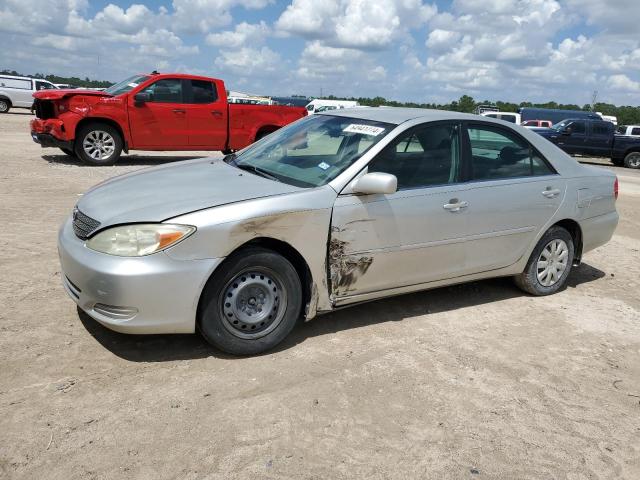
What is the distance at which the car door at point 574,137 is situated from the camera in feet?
73.5

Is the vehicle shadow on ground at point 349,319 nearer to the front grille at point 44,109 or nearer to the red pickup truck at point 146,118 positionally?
the red pickup truck at point 146,118

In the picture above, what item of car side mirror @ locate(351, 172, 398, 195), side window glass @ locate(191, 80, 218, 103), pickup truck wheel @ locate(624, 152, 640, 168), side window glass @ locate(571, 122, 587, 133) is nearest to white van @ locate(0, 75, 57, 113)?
side window glass @ locate(191, 80, 218, 103)

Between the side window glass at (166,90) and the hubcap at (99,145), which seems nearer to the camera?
the hubcap at (99,145)

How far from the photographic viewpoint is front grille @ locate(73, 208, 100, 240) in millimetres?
3623

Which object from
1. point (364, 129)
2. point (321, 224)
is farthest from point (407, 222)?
point (364, 129)

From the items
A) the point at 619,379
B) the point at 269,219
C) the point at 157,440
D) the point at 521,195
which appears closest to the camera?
the point at 157,440

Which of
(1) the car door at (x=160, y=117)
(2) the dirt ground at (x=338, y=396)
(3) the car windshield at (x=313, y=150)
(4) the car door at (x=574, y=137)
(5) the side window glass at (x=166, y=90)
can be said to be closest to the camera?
(2) the dirt ground at (x=338, y=396)

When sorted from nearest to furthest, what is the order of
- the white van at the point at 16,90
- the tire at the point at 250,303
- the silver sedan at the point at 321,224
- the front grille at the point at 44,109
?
the silver sedan at the point at 321,224 → the tire at the point at 250,303 → the front grille at the point at 44,109 → the white van at the point at 16,90

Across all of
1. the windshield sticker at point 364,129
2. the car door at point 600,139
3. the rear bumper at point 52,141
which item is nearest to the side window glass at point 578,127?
the car door at point 600,139

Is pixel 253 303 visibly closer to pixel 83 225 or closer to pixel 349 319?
pixel 349 319

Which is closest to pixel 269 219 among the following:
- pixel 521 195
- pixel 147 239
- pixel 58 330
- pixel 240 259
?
pixel 240 259

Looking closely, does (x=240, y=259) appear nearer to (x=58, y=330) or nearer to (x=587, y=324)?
(x=58, y=330)

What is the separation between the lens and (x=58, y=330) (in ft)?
13.1

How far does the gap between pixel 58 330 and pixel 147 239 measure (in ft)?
3.68
